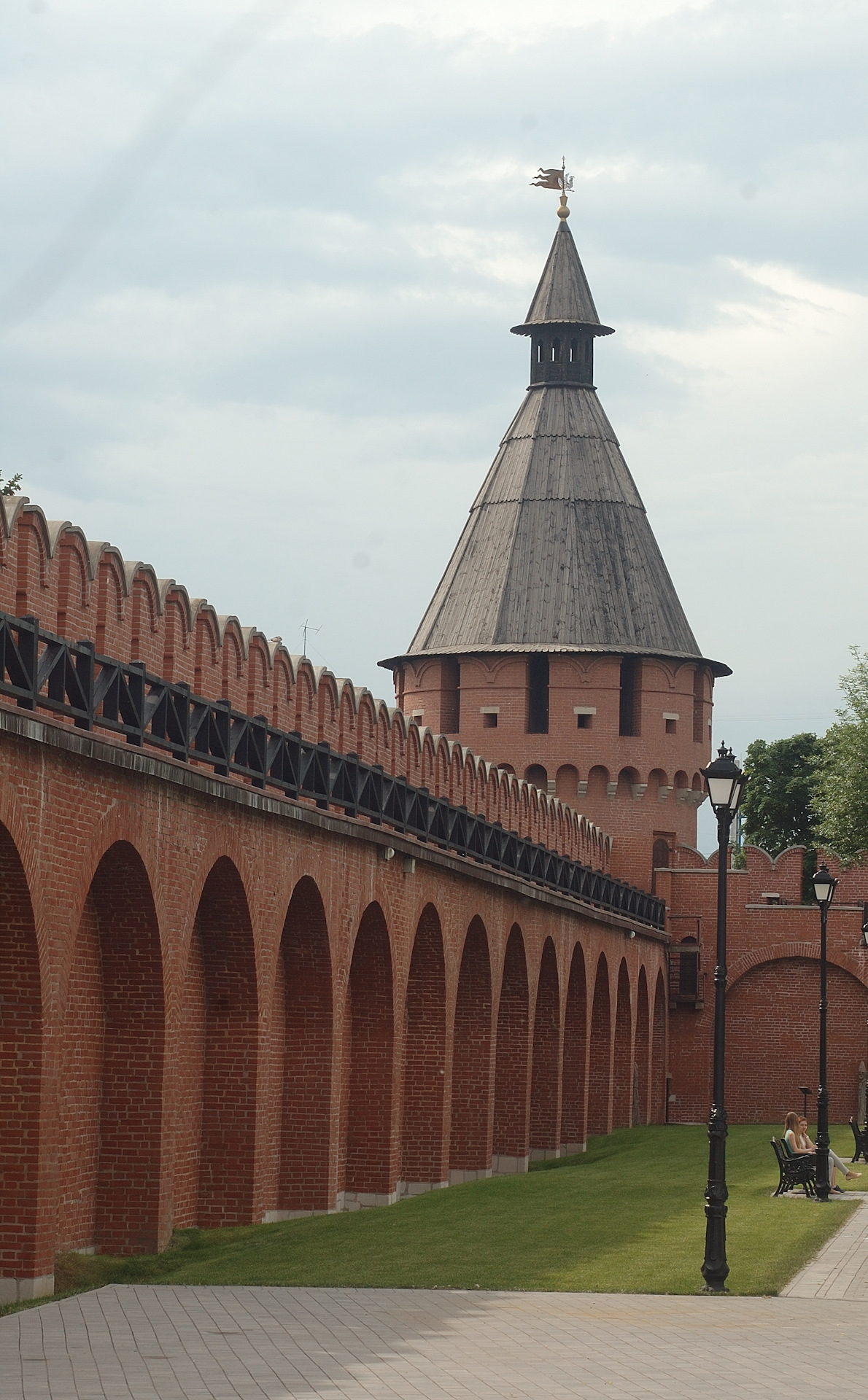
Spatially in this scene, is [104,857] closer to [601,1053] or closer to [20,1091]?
[20,1091]

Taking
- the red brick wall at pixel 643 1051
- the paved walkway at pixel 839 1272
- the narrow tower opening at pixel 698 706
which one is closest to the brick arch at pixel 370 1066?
the paved walkway at pixel 839 1272

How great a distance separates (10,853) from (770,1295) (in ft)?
20.4

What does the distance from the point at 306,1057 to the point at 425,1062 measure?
17.0ft

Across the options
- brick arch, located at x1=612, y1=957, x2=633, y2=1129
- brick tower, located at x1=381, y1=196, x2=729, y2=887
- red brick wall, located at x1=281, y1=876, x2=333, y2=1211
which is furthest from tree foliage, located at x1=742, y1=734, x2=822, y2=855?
A: red brick wall, located at x1=281, y1=876, x2=333, y2=1211

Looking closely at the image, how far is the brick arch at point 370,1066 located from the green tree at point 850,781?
20.8 meters

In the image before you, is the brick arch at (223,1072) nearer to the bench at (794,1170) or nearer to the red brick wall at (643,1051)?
the bench at (794,1170)

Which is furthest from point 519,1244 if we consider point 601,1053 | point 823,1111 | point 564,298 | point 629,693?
point 564,298

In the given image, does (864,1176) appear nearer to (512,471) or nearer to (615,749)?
(615,749)

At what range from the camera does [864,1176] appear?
25.6m

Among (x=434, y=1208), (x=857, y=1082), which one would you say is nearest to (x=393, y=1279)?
(x=434, y=1208)

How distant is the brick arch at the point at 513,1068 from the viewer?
104ft

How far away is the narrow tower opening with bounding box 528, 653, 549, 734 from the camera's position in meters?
47.9

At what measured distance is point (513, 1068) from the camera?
31.8 m

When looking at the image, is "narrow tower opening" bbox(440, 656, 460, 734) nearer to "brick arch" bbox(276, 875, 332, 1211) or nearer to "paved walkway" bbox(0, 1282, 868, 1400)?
"brick arch" bbox(276, 875, 332, 1211)
